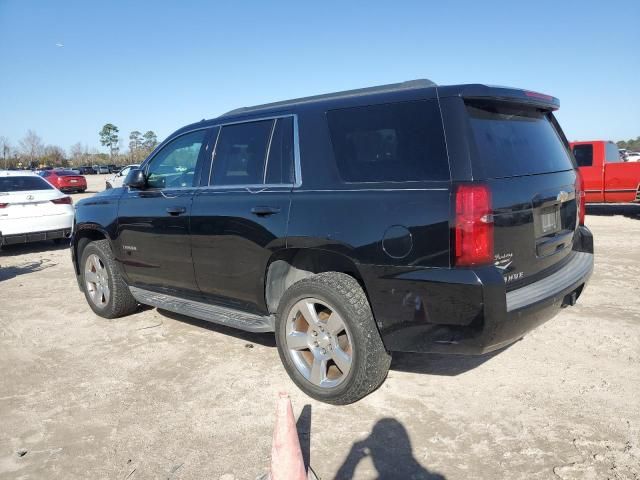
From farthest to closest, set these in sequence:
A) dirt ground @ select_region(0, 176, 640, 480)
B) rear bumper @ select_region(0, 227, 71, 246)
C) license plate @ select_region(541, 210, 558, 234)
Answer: rear bumper @ select_region(0, 227, 71, 246) → license plate @ select_region(541, 210, 558, 234) → dirt ground @ select_region(0, 176, 640, 480)

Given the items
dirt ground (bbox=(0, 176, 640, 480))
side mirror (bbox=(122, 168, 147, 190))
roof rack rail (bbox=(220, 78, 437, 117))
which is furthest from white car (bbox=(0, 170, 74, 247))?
roof rack rail (bbox=(220, 78, 437, 117))

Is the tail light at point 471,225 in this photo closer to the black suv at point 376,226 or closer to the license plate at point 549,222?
the black suv at point 376,226

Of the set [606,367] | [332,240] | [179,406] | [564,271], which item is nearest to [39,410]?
[179,406]

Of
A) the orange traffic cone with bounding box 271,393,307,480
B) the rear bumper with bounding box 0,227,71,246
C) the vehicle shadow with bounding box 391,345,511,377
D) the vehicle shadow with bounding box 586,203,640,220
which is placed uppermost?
the rear bumper with bounding box 0,227,71,246

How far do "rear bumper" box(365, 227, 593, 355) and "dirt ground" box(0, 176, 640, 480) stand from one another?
21.6 inches

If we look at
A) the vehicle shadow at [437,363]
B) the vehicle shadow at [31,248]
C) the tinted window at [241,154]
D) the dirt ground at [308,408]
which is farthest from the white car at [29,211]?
the vehicle shadow at [437,363]

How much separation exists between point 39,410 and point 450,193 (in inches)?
121

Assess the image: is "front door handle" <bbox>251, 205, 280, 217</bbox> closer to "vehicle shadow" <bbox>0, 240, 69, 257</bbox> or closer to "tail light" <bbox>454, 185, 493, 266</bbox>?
"tail light" <bbox>454, 185, 493, 266</bbox>

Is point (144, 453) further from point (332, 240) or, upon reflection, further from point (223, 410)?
point (332, 240)

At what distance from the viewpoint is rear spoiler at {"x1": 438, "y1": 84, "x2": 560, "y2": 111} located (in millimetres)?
2955

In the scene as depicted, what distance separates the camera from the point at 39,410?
11.6 ft

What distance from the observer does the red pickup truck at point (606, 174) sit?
1216cm

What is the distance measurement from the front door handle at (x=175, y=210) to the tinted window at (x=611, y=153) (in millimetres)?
11678

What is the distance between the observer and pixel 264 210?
12.0ft
